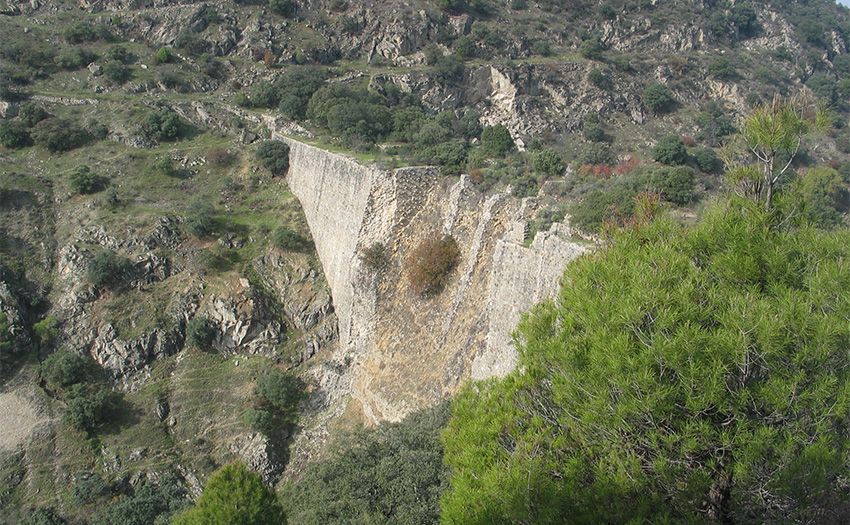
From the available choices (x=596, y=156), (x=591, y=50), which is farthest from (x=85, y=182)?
(x=591, y=50)

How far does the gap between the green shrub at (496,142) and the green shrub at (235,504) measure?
1872 cm

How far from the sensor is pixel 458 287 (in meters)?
21.1

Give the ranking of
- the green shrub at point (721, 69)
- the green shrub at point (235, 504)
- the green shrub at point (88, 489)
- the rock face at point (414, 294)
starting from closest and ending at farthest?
the green shrub at point (235, 504) < the rock face at point (414, 294) < the green shrub at point (88, 489) < the green shrub at point (721, 69)

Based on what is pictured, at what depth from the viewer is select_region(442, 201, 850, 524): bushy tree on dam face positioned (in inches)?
247

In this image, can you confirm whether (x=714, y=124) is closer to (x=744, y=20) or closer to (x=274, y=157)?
(x=744, y=20)

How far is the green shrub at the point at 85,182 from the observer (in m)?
31.3

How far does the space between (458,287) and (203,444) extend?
1230cm

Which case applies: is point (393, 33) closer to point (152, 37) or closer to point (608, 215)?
point (152, 37)

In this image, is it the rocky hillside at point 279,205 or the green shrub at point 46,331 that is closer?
the rocky hillside at point 279,205

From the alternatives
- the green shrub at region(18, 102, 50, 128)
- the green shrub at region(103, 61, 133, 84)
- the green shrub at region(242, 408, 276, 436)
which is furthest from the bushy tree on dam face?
the green shrub at region(103, 61, 133, 84)

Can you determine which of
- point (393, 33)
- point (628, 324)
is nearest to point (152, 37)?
point (393, 33)

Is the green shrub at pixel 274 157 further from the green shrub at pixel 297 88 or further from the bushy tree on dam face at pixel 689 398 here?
the bushy tree on dam face at pixel 689 398

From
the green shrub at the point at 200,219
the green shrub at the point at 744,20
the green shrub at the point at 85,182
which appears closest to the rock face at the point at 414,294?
the green shrub at the point at 200,219

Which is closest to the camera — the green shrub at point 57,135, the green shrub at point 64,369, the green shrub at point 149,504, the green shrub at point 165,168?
the green shrub at point 149,504
